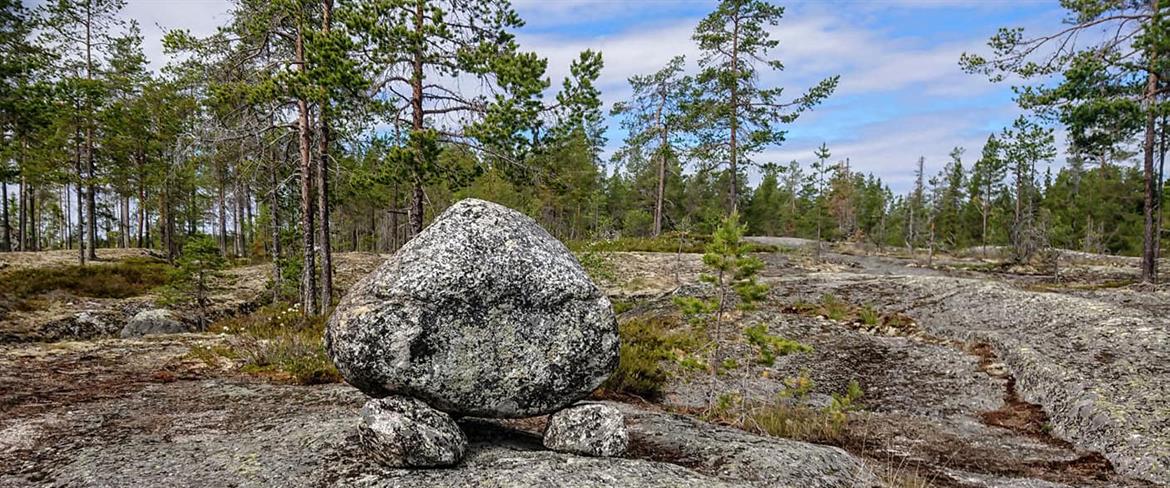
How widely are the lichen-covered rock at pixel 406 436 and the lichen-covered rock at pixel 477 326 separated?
0.22 meters

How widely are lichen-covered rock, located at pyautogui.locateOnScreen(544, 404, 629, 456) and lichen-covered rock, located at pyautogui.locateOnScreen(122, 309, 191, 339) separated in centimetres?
1342

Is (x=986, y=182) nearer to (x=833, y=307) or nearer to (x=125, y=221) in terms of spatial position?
(x=833, y=307)

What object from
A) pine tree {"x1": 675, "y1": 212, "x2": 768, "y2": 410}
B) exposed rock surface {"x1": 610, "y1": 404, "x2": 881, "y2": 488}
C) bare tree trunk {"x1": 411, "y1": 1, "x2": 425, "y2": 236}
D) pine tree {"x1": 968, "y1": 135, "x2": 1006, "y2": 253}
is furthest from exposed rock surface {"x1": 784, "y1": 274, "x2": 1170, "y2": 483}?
pine tree {"x1": 968, "y1": 135, "x2": 1006, "y2": 253}

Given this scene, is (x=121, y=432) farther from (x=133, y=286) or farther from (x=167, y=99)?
(x=167, y=99)

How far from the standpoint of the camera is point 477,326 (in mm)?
4695

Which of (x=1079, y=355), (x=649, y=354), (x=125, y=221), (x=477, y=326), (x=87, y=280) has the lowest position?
(x=649, y=354)

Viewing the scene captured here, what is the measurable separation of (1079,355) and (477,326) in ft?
37.8

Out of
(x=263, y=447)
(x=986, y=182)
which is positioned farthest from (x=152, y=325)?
(x=986, y=182)

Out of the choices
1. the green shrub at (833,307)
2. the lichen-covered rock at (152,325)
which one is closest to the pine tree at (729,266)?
the green shrub at (833,307)

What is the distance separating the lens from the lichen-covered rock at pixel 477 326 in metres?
4.52

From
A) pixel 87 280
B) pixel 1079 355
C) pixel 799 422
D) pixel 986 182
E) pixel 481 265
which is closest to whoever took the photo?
pixel 481 265

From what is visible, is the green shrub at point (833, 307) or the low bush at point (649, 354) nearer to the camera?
the low bush at point (649, 354)

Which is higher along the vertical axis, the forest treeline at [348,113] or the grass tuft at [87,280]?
the forest treeline at [348,113]

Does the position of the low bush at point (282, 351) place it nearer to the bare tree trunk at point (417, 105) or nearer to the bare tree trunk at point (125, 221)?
the bare tree trunk at point (417, 105)
